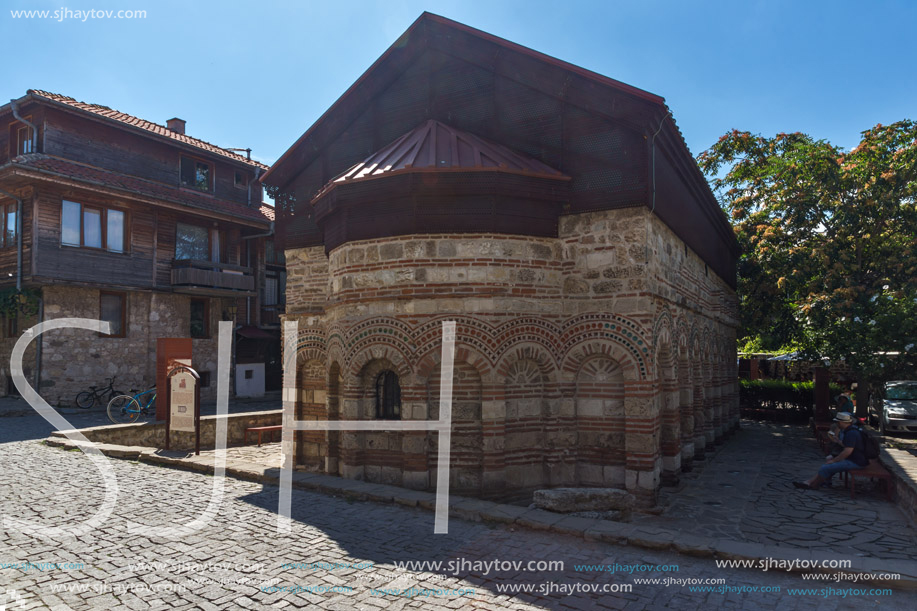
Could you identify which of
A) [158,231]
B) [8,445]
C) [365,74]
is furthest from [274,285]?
[365,74]

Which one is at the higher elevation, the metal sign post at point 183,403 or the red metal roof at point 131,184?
the red metal roof at point 131,184

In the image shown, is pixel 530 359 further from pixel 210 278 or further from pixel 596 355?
pixel 210 278

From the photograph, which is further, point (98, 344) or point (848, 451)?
point (98, 344)

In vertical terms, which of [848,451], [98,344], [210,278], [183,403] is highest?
[210,278]

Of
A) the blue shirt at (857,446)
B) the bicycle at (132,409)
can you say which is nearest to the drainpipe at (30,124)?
the bicycle at (132,409)

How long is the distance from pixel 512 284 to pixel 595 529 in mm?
3467

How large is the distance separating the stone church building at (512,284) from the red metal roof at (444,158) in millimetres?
38

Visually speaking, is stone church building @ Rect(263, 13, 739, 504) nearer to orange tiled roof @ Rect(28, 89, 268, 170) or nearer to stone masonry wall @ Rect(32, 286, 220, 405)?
stone masonry wall @ Rect(32, 286, 220, 405)

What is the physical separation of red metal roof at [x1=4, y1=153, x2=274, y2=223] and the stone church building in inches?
480

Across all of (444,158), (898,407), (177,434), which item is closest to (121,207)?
(177,434)

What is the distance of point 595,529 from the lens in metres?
5.93

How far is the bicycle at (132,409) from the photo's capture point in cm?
1502

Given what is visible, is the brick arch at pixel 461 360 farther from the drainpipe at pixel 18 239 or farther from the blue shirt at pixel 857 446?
the drainpipe at pixel 18 239

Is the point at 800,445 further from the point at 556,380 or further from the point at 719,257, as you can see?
the point at 556,380
